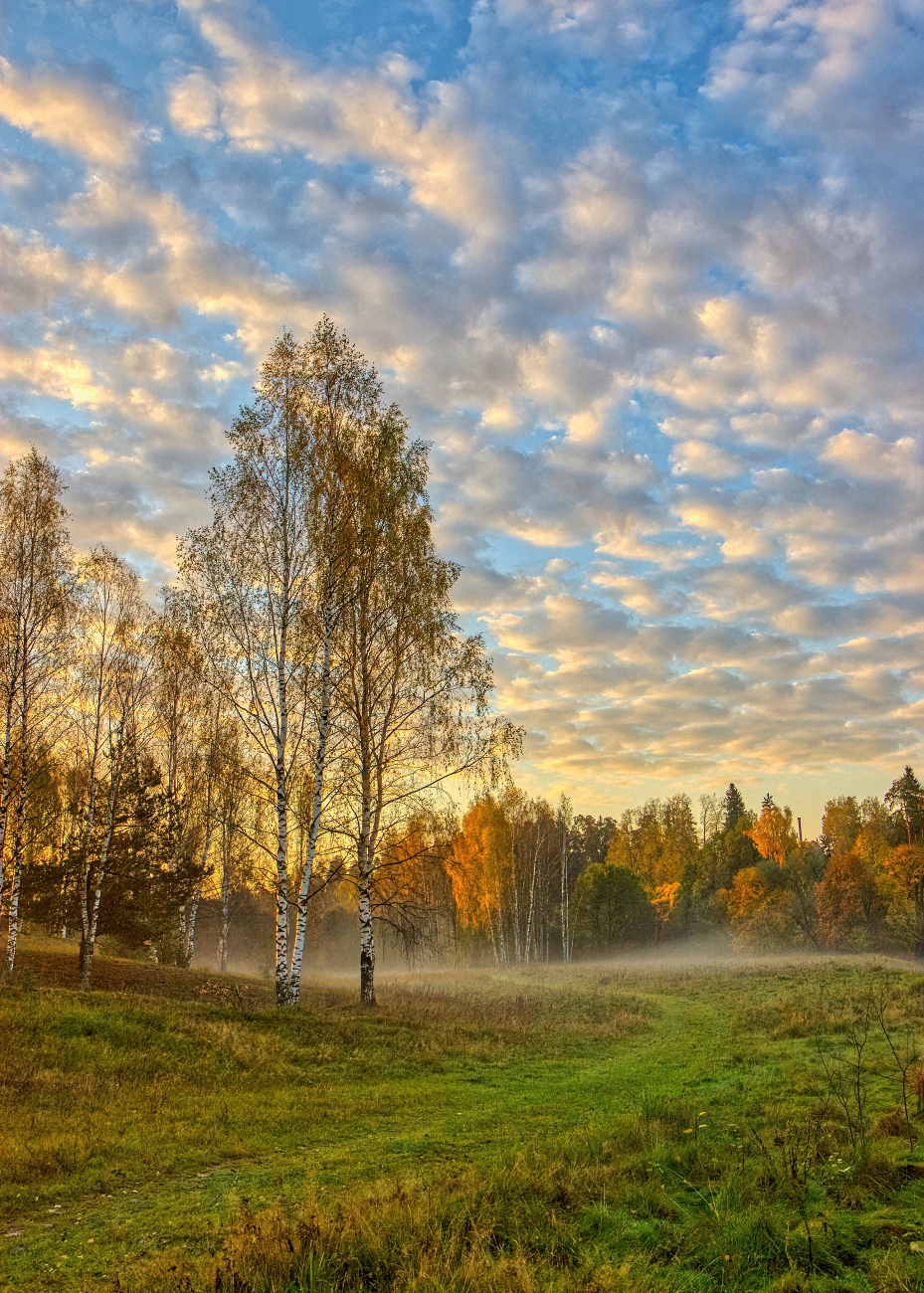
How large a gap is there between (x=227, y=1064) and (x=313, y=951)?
69995mm

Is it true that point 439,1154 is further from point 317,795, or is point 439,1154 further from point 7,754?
point 7,754

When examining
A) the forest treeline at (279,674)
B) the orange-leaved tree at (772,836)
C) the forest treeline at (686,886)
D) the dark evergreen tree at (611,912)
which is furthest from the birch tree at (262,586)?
the orange-leaved tree at (772,836)

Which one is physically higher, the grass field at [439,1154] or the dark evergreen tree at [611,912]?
the grass field at [439,1154]

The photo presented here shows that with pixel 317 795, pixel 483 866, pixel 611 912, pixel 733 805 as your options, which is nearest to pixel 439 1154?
pixel 317 795

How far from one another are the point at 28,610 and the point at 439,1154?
765 inches

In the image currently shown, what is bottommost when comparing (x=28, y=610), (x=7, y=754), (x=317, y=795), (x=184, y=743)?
(x=317, y=795)

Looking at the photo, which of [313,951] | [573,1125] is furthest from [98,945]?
[313,951]

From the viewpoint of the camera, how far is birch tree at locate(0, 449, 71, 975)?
21.4m

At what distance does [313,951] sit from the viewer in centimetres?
7688

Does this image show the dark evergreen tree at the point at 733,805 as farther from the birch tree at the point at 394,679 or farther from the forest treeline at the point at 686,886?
the birch tree at the point at 394,679

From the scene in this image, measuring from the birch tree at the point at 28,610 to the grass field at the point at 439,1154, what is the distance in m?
7.77

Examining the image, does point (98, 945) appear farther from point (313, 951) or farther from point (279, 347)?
point (313, 951)

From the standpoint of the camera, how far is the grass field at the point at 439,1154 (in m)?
4.77

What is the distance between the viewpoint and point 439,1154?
824 cm
